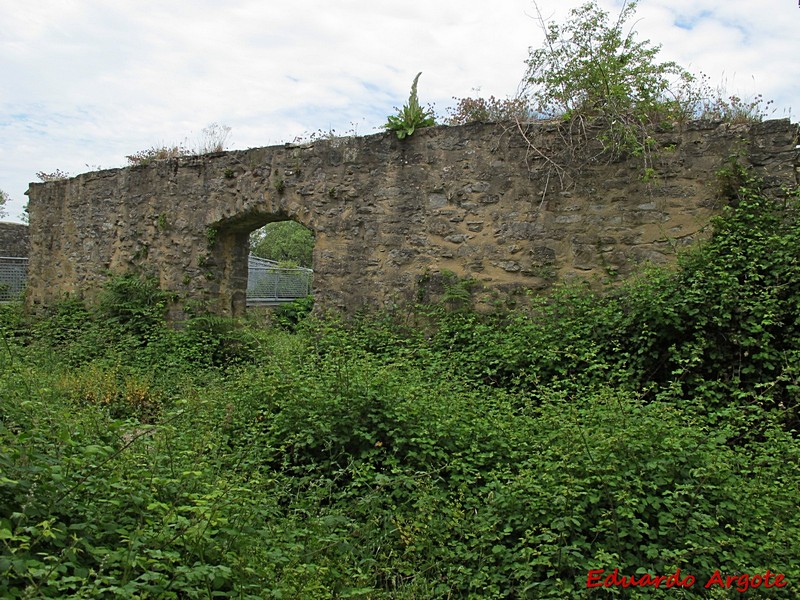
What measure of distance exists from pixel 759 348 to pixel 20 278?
17226 millimetres

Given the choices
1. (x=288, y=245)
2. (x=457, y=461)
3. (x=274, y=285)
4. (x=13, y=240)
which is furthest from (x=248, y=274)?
(x=288, y=245)

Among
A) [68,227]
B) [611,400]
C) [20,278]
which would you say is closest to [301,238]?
[20,278]

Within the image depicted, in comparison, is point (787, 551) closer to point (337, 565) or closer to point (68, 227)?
point (337, 565)

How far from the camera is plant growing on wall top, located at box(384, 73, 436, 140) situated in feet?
25.0

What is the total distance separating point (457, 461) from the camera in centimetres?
397

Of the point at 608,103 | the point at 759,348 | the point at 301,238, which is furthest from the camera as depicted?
the point at 301,238

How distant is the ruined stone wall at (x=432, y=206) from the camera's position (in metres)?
6.32

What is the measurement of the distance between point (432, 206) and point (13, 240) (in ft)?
55.5

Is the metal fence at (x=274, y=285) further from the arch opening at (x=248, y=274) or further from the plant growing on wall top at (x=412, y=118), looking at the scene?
the plant growing on wall top at (x=412, y=118)

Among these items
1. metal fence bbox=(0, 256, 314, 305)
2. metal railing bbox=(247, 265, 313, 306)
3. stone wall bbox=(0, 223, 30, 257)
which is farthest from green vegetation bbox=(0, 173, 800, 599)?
stone wall bbox=(0, 223, 30, 257)

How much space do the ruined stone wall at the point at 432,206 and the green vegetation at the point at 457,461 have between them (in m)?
0.44

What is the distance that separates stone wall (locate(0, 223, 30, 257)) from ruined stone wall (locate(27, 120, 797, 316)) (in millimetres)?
10848

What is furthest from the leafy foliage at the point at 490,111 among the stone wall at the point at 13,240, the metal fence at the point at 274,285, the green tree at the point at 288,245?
the green tree at the point at 288,245

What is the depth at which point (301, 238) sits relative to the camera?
38.2 metres
